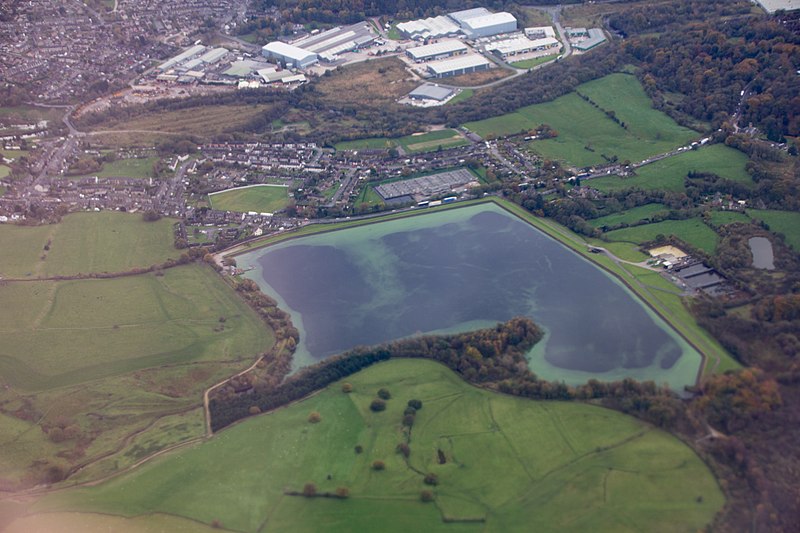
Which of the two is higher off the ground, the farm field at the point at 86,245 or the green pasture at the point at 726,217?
the green pasture at the point at 726,217

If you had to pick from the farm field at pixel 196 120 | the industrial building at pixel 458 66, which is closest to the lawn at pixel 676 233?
the industrial building at pixel 458 66

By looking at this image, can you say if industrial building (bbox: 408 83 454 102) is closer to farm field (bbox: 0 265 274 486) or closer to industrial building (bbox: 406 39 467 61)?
industrial building (bbox: 406 39 467 61)

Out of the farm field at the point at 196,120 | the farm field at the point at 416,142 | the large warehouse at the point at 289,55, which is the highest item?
the large warehouse at the point at 289,55

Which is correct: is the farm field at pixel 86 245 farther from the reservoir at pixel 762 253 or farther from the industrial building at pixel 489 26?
the industrial building at pixel 489 26

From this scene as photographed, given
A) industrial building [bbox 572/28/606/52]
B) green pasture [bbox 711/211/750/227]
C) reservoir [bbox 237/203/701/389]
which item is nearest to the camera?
reservoir [bbox 237/203/701/389]

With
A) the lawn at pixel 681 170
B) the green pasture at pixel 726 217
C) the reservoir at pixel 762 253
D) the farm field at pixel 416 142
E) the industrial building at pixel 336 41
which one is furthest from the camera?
the industrial building at pixel 336 41

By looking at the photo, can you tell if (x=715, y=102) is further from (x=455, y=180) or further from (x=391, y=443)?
(x=391, y=443)

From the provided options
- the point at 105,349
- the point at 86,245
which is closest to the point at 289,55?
the point at 86,245

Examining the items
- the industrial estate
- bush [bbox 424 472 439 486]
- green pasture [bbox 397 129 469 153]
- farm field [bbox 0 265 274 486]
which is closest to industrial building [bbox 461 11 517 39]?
the industrial estate
